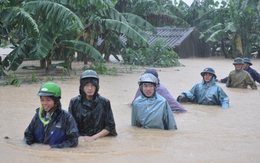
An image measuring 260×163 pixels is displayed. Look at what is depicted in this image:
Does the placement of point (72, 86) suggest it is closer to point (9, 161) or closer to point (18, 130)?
point (18, 130)

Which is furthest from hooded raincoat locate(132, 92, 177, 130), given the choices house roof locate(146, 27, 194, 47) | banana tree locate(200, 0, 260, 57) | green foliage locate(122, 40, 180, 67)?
A: house roof locate(146, 27, 194, 47)

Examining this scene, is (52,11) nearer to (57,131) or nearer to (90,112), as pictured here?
(90,112)

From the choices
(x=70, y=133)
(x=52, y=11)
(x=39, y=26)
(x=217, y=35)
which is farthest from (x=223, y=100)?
(x=217, y=35)

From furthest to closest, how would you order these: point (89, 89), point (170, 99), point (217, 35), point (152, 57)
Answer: point (217, 35) → point (152, 57) → point (170, 99) → point (89, 89)

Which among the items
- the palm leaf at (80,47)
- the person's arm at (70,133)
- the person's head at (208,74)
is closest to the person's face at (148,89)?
the person's arm at (70,133)

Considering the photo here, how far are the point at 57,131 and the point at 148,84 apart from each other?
1756 millimetres

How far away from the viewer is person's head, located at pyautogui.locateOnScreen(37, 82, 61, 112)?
15.2 ft

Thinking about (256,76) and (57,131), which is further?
(256,76)

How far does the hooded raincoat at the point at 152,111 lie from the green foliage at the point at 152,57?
13.6 metres

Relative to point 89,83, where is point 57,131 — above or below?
below

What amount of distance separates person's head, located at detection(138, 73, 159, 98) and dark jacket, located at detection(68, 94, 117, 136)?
872mm

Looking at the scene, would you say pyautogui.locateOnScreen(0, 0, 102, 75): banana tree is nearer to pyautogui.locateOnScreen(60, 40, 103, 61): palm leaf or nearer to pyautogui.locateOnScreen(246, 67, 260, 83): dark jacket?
pyautogui.locateOnScreen(60, 40, 103, 61): palm leaf

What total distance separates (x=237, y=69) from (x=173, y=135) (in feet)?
20.7

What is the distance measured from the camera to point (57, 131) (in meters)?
4.71
